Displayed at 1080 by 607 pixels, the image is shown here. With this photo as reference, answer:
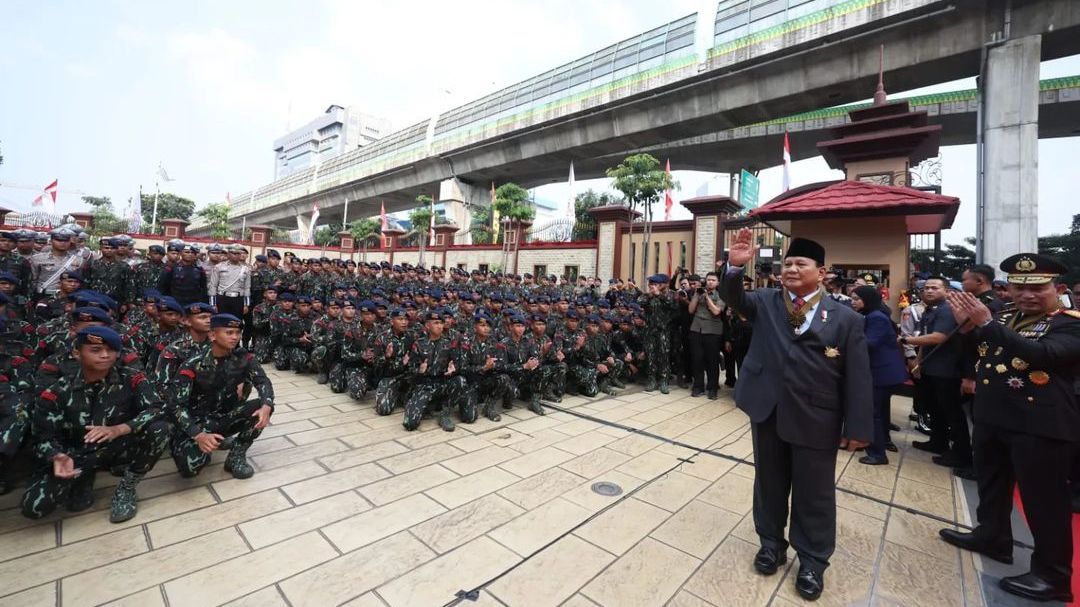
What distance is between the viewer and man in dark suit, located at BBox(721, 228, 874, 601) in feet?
7.38

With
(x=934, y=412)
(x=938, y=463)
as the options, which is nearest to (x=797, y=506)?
(x=938, y=463)

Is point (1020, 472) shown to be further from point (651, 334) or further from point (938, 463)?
point (651, 334)

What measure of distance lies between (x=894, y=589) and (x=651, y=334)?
16.1ft

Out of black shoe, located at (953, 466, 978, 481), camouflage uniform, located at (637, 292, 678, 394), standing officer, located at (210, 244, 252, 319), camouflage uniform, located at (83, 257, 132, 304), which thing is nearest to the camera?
black shoe, located at (953, 466, 978, 481)

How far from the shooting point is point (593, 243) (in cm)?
1509

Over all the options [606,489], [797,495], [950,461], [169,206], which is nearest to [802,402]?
[797,495]

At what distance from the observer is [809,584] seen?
2225 mm

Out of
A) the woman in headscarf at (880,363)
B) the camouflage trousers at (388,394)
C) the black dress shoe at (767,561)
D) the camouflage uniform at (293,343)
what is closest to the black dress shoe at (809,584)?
the black dress shoe at (767,561)

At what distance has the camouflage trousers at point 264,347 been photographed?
291 inches

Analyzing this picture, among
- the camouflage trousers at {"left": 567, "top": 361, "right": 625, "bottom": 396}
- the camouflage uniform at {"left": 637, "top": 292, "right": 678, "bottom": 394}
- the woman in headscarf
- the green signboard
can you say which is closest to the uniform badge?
the woman in headscarf

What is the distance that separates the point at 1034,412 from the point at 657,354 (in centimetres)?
484

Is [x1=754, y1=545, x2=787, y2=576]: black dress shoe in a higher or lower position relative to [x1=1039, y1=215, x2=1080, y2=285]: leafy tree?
lower

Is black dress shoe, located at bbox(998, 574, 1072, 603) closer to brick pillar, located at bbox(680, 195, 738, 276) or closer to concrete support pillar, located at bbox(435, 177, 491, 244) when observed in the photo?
brick pillar, located at bbox(680, 195, 738, 276)

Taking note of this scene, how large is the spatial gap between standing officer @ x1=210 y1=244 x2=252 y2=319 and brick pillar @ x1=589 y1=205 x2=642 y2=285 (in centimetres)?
961
